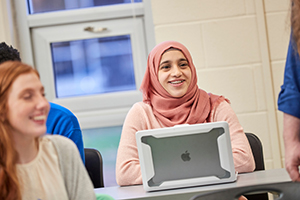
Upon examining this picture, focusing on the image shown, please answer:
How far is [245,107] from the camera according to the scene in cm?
270

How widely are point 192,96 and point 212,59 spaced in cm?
62

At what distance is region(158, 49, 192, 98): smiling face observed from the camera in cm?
211

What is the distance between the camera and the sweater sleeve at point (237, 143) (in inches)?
69.4

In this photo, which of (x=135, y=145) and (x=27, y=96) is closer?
(x=27, y=96)

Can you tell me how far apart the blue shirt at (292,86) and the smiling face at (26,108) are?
27.4 inches

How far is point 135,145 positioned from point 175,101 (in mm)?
362

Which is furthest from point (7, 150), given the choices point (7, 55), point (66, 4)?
point (66, 4)

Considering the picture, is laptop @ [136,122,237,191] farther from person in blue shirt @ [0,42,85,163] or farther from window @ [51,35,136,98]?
window @ [51,35,136,98]

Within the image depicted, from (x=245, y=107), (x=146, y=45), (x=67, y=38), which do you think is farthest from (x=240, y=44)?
(x=67, y=38)

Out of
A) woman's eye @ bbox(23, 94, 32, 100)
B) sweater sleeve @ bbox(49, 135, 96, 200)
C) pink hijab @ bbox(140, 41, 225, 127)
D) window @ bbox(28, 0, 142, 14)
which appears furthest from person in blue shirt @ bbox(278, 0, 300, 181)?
window @ bbox(28, 0, 142, 14)

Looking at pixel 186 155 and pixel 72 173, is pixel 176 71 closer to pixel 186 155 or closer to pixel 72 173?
pixel 186 155

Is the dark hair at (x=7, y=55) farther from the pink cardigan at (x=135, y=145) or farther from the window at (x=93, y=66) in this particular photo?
the window at (x=93, y=66)

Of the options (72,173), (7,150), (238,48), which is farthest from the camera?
(238,48)

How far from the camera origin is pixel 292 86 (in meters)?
1.11
